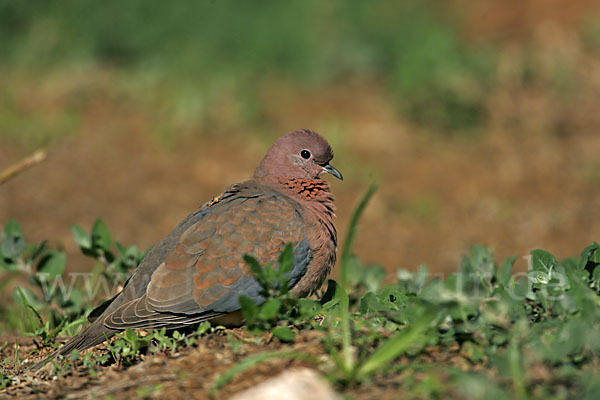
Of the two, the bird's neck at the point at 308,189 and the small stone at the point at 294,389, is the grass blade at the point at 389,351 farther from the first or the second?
the bird's neck at the point at 308,189

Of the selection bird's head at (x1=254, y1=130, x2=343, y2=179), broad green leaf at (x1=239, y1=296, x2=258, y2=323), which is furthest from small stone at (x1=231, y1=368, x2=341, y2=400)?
bird's head at (x1=254, y1=130, x2=343, y2=179)

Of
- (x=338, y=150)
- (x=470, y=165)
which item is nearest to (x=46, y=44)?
(x=338, y=150)

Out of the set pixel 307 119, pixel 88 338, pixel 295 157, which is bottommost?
pixel 88 338

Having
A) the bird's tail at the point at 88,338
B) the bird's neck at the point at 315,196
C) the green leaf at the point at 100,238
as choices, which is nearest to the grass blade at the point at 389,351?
the bird's neck at the point at 315,196

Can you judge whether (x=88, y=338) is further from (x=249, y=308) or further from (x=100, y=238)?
(x=249, y=308)

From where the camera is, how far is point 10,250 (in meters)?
4.35

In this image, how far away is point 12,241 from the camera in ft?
14.2

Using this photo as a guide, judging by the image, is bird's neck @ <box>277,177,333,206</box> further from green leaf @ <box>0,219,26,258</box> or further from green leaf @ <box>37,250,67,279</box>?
green leaf @ <box>0,219,26,258</box>

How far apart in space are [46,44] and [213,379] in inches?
337

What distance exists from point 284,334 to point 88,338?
1.26 metres

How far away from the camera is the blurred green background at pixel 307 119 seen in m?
7.50

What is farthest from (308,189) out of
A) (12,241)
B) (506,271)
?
(12,241)

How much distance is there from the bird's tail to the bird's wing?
8cm

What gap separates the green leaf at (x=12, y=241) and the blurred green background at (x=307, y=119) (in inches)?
73.0
